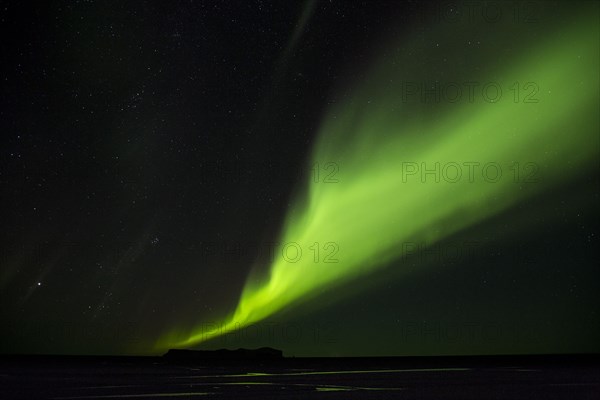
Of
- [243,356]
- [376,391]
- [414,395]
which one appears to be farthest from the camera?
[243,356]

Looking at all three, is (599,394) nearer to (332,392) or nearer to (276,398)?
(332,392)

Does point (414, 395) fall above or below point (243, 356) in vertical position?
below

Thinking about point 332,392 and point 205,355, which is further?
point 205,355

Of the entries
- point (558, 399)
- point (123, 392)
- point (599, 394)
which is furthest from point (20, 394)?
point (599, 394)

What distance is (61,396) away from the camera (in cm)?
1195

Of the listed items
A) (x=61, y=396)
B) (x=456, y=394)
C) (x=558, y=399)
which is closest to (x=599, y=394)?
(x=558, y=399)

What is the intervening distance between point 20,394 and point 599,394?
31.9 ft

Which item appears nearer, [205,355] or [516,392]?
[516,392]

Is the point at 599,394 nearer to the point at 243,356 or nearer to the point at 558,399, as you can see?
the point at 558,399

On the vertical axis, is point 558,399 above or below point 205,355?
below

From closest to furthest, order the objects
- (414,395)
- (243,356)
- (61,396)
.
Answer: (61,396)
(414,395)
(243,356)

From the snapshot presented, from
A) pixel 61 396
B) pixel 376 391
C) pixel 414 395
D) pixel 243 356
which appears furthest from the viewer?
pixel 243 356

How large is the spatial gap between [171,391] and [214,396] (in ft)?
5.39

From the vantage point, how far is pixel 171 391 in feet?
44.5
